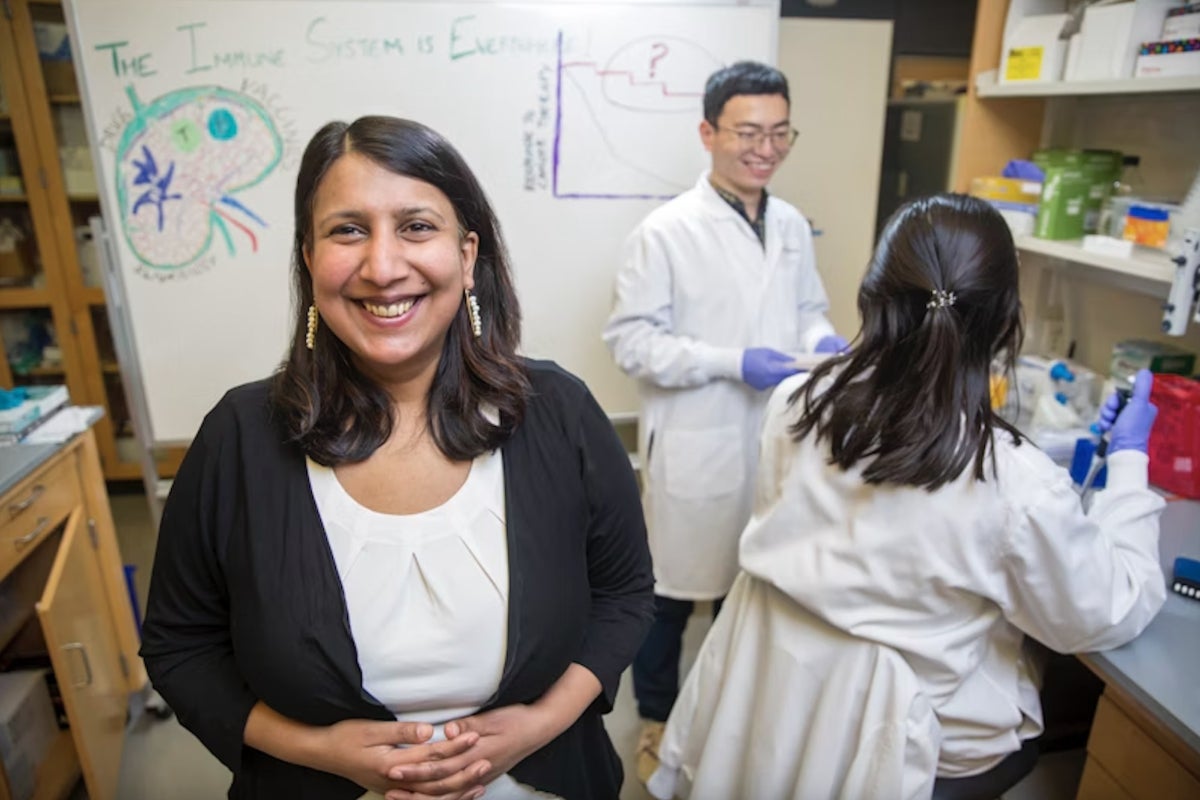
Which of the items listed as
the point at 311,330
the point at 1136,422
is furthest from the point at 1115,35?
the point at 311,330

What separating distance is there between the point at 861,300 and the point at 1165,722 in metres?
0.63

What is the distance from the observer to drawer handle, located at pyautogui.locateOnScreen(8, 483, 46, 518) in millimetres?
1405

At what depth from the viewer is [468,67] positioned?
1849 millimetres

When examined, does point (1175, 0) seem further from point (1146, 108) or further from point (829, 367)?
point (829, 367)

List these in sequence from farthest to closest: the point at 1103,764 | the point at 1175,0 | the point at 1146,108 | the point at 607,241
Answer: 1. the point at 607,241
2. the point at 1146,108
3. the point at 1175,0
4. the point at 1103,764

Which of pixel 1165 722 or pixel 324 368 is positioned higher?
pixel 324 368

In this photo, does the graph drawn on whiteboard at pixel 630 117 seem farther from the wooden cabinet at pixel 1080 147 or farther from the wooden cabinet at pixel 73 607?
the wooden cabinet at pixel 73 607

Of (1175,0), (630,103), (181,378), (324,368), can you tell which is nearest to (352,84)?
(630,103)

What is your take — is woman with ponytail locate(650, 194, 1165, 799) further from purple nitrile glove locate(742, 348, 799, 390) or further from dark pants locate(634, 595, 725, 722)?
dark pants locate(634, 595, 725, 722)

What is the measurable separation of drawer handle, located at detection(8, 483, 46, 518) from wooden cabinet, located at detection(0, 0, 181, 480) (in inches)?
61.2

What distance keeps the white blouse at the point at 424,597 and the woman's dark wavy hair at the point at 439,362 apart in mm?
58

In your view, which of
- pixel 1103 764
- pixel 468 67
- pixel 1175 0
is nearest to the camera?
pixel 1103 764

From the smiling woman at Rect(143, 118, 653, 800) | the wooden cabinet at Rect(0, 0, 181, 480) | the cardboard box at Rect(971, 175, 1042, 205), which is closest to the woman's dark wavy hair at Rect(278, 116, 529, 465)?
the smiling woman at Rect(143, 118, 653, 800)

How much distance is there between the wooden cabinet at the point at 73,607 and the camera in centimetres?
144
